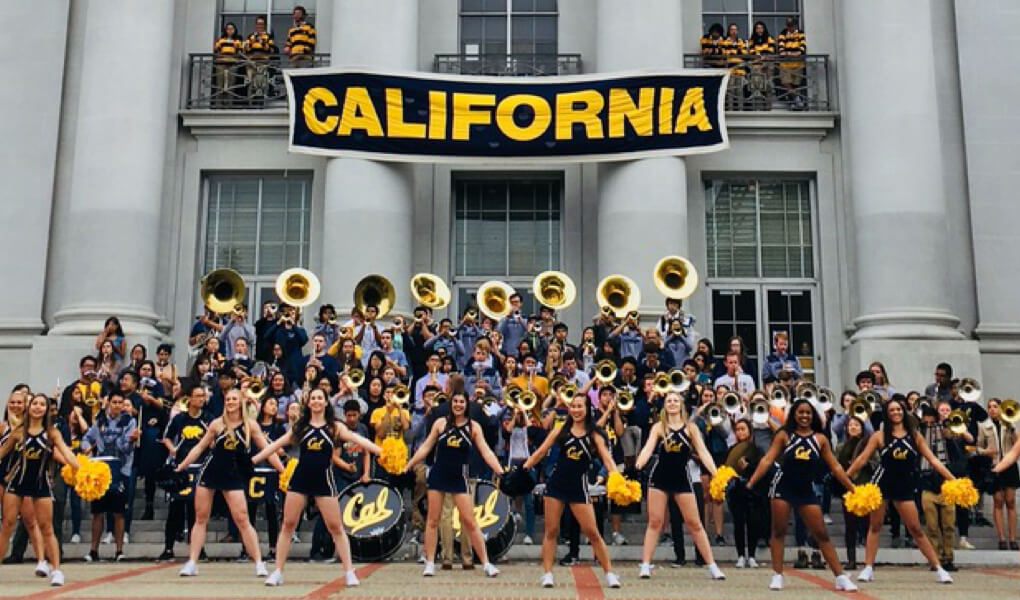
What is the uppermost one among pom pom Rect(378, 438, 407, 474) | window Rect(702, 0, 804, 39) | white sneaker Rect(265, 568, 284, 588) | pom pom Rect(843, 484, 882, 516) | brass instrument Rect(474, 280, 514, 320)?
window Rect(702, 0, 804, 39)

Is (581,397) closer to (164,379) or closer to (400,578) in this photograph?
(400,578)

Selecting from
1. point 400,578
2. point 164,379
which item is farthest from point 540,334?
point 400,578

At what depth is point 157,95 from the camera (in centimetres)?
2211

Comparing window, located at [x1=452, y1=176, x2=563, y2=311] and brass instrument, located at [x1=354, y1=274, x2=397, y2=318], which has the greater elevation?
window, located at [x1=452, y1=176, x2=563, y2=311]

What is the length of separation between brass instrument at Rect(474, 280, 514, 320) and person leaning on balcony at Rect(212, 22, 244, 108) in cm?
791

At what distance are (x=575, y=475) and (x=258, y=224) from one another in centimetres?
1404

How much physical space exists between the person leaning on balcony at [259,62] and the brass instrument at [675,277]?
9.36 metres

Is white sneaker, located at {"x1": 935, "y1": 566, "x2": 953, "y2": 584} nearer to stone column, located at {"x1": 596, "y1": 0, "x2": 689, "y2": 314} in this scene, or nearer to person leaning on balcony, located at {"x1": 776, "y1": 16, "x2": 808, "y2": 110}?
stone column, located at {"x1": 596, "y1": 0, "x2": 689, "y2": 314}

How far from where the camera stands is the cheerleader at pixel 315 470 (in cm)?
1074

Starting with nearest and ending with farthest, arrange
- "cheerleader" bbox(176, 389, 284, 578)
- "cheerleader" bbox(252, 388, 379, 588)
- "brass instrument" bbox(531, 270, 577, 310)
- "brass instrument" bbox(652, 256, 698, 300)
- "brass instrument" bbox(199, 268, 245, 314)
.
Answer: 1. "cheerleader" bbox(252, 388, 379, 588)
2. "cheerleader" bbox(176, 389, 284, 578)
3. "brass instrument" bbox(199, 268, 245, 314)
4. "brass instrument" bbox(531, 270, 577, 310)
5. "brass instrument" bbox(652, 256, 698, 300)

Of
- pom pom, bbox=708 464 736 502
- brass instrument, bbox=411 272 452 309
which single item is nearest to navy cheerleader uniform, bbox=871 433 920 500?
pom pom, bbox=708 464 736 502

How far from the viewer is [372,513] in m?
12.9

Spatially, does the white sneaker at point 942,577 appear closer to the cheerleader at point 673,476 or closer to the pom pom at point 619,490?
the cheerleader at point 673,476

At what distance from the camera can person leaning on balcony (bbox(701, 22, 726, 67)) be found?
22938 millimetres
